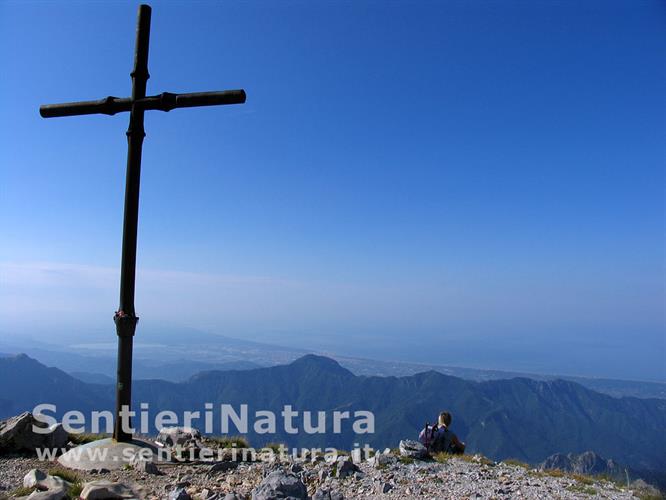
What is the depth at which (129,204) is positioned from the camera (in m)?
8.07

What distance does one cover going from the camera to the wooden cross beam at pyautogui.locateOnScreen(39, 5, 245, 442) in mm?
7805

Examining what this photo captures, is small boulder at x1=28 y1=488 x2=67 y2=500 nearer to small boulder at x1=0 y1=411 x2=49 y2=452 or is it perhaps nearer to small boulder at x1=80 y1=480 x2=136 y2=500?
small boulder at x1=80 y1=480 x2=136 y2=500

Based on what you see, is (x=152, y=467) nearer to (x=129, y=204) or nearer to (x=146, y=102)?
(x=129, y=204)

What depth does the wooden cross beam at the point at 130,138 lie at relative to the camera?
25.6ft

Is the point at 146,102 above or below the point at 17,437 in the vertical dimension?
above

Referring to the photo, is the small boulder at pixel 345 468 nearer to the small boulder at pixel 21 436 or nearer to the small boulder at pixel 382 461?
the small boulder at pixel 382 461

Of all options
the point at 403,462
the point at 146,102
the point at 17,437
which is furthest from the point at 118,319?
the point at 403,462

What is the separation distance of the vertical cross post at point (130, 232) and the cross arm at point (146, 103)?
22 cm

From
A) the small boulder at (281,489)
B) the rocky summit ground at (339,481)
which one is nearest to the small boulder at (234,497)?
the rocky summit ground at (339,481)

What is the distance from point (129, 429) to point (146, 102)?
225 inches

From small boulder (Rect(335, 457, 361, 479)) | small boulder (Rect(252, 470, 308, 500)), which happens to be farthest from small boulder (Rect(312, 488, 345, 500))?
small boulder (Rect(335, 457, 361, 479))

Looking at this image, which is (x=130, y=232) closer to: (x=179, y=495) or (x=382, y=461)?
(x=179, y=495)

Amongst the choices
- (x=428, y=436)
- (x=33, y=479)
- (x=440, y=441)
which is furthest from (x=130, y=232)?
(x=440, y=441)

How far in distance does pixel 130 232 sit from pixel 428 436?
7.37 metres
